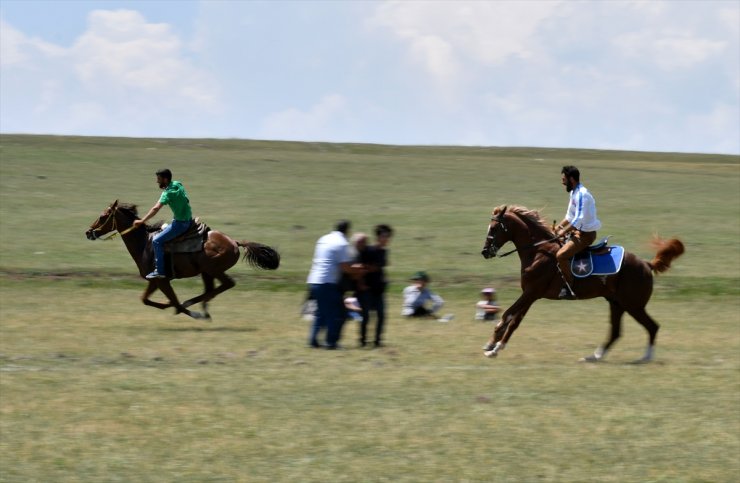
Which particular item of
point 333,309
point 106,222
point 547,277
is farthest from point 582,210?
point 106,222

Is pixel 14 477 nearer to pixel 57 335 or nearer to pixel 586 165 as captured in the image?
pixel 57 335

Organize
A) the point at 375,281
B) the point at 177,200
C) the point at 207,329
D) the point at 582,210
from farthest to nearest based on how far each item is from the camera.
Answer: the point at 177,200, the point at 207,329, the point at 375,281, the point at 582,210

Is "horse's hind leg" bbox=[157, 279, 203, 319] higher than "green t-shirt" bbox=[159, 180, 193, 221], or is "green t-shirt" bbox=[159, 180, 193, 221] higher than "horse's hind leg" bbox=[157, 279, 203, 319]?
"green t-shirt" bbox=[159, 180, 193, 221]

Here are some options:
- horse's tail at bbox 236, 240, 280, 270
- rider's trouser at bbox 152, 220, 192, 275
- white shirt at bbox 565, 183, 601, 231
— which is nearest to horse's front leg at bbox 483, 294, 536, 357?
white shirt at bbox 565, 183, 601, 231

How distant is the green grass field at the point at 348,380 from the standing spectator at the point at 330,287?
1.49ft

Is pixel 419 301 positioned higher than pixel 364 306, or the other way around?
pixel 419 301

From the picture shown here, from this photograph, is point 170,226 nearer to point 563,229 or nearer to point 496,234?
point 496,234

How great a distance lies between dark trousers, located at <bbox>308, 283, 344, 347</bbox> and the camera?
16.5 metres

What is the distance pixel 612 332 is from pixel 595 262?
0.99 m

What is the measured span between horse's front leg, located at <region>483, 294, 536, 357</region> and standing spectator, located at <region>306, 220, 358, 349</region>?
2086 mm

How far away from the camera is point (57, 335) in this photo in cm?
1736

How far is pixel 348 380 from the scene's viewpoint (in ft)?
45.6

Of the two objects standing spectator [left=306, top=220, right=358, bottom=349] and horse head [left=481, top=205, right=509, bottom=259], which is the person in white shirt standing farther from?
standing spectator [left=306, top=220, right=358, bottom=349]

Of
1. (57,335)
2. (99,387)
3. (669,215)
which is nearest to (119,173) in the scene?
(669,215)
